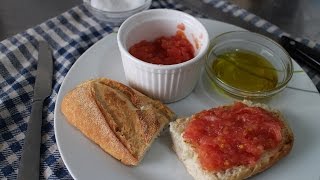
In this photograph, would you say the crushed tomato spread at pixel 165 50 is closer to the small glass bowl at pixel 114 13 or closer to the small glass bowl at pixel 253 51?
the small glass bowl at pixel 253 51

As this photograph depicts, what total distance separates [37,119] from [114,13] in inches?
32.6

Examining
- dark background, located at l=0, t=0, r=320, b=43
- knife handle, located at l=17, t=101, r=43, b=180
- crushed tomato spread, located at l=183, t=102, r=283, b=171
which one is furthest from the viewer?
dark background, located at l=0, t=0, r=320, b=43

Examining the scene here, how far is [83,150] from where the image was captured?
1.78 m

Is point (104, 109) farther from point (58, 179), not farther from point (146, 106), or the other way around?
point (58, 179)

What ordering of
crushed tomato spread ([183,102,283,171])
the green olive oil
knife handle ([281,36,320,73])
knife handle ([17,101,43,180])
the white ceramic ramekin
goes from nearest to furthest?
crushed tomato spread ([183,102,283,171]), knife handle ([17,101,43,180]), the white ceramic ramekin, the green olive oil, knife handle ([281,36,320,73])

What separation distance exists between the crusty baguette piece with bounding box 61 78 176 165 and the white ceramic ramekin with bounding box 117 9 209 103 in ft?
0.31

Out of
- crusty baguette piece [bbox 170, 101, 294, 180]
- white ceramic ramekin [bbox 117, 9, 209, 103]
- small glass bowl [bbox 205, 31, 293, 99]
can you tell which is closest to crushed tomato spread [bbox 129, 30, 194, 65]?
white ceramic ramekin [bbox 117, 9, 209, 103]

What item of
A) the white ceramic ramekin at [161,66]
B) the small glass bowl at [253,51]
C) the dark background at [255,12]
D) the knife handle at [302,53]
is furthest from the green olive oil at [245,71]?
the dark background at [255,12]

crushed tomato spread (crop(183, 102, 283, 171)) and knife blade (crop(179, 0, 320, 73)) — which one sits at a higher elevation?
crushed tomato spread (crop(183, 102, 283, 171))

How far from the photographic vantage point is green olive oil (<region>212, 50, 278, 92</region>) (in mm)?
2045

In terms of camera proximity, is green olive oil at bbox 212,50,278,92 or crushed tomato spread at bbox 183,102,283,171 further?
green olive oil at bbox 212,50,278,92

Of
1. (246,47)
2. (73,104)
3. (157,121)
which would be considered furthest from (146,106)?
(246,47)

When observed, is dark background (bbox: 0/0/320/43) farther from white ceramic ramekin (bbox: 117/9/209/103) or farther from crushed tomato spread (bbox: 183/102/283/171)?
crushed tomato spread (bbox: 183/102/283/171)

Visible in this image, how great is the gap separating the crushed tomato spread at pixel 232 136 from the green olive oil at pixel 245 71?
0.83 feet
